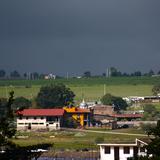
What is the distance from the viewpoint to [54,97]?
116062 mm

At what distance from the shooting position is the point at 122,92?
6156 inches

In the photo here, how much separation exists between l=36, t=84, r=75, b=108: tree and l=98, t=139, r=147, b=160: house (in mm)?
73624

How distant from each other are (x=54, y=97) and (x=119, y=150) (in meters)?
78.5

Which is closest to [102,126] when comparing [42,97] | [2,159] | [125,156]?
[42,97]

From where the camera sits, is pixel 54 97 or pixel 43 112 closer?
pixel 43 112

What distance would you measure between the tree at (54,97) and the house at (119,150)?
73624 millimetres

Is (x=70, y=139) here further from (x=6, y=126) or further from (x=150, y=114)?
(x=6, y=126)

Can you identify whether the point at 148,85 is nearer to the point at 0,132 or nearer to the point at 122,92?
the point at 122,92

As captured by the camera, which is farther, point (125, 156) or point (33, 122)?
point (33, 122)

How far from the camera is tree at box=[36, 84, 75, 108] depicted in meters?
114

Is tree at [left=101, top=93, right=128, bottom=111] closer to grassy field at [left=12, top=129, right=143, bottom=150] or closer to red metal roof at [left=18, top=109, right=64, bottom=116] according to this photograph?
red metal roof at [left=18, top=109, right=64, bottom=116]

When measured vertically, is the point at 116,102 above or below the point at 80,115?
above

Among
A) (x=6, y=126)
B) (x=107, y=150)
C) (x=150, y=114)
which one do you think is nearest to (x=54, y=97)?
(x=150, y=114)

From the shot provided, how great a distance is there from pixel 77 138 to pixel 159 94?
71124 mm
